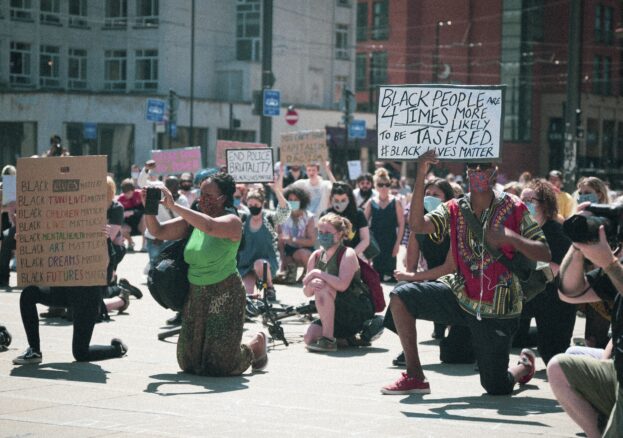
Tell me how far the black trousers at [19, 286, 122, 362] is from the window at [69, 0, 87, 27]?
4988 centimetres

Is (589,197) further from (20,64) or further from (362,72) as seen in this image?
(362,72)

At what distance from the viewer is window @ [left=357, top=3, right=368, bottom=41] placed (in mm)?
76188

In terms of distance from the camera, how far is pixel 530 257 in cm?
816

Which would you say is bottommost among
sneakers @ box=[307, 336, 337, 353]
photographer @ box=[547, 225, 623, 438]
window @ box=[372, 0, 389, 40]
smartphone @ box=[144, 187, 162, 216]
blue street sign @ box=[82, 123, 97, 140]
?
sneakers @ box=[307, 336, 337, 353]

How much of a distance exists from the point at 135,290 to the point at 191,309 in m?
5.78

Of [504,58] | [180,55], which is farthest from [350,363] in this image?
[504,58]

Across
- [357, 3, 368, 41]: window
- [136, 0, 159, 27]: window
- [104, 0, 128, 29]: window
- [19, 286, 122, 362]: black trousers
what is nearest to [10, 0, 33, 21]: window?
[104, 0, 128, 29]: window

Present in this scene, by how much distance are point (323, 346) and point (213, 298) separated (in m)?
1.96

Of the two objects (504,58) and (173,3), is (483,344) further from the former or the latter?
(504,58)

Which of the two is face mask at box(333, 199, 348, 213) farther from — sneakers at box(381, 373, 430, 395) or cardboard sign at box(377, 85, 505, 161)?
sneakers at box(381, 373, 430, 395)

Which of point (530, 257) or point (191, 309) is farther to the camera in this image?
point (191, 309)

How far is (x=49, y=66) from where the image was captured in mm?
57375

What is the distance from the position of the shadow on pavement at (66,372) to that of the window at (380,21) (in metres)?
65.7

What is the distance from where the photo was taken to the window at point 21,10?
184ft
